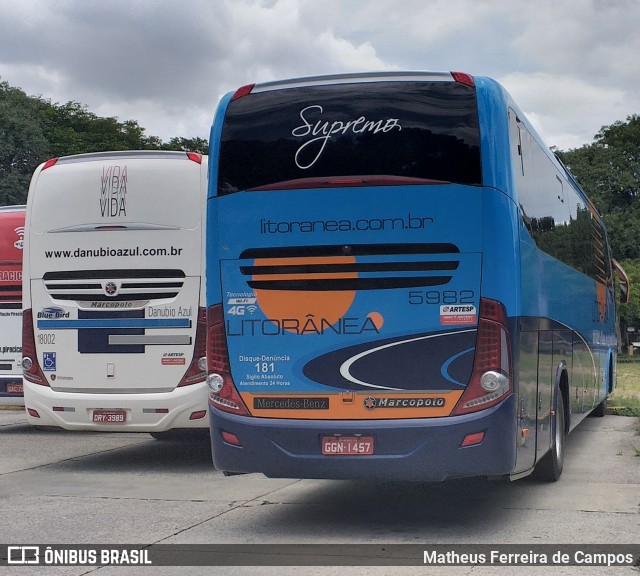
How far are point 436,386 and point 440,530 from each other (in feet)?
3.80

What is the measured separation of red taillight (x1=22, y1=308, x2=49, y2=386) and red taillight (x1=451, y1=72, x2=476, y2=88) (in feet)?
20.8

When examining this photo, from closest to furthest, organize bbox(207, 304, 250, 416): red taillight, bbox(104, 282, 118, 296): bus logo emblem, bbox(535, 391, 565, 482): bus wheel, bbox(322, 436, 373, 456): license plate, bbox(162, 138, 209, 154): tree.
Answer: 1. bbox(322, 436, 373, 456): license plate
2. bbox(207, 304, 250, 416): red taillight
3. bbox(535, 391, 565, 482): bus wheel
4. bbox(104, 282, 118, 296): bus logo emblem
5. bbox(162, 138, 209, 154): tree

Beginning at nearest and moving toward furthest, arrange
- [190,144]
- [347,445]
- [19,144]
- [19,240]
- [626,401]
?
[347,445]
[19,240]
[626,401]
[19,144]
[190,144]

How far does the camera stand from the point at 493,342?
8.33m

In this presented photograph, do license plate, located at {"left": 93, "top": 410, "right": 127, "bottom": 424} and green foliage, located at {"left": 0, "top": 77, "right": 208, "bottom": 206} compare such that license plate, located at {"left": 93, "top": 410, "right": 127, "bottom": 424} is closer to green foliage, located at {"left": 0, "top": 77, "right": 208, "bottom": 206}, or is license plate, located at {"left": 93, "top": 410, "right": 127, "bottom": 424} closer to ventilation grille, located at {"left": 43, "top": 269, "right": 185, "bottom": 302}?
ventilation grille, located at {"left": 43, "top": 269, "right": 185, "bottom": 302}

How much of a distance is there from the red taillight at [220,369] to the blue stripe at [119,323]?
3150 millimetres

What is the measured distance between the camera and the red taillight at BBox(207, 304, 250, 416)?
8.89 meters

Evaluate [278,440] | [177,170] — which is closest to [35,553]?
[278,440]

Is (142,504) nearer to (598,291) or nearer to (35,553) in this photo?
(35,553)

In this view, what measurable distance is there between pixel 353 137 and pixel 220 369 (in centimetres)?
217

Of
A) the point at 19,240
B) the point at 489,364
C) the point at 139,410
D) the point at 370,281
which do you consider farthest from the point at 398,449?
the point at 19,240

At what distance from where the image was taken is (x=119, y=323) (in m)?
12.4

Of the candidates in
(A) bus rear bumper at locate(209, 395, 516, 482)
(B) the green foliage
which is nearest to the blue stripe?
(A) bus rear bumper at locate(209, 395, 516, 482)

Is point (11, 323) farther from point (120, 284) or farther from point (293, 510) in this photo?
point (293, 510)
